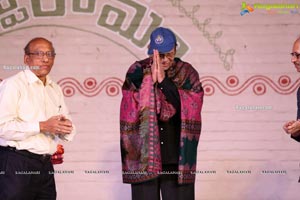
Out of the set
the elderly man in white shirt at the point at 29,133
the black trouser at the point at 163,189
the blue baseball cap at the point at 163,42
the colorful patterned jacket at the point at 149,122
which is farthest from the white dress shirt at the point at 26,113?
the blue baseball cap at the point at 163,42

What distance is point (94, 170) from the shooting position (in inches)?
189

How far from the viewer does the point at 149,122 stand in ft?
11.5

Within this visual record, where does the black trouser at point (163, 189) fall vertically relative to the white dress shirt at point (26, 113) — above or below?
below

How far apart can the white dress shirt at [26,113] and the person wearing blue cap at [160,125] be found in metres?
0.44

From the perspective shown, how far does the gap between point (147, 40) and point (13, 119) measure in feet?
5.91

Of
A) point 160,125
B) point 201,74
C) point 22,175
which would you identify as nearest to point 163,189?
point 160,125

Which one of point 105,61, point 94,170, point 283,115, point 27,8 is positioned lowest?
point 94,170

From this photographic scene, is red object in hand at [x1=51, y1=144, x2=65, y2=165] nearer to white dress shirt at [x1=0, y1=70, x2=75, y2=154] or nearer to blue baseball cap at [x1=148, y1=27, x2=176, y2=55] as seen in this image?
white dress shirt at [x1=0, y1=70, x2=75, y2=154]

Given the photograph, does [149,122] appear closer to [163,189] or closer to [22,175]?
[163,189]

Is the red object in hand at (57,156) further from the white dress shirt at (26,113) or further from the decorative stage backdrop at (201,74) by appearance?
the decorative stage backdrop at (201,74)

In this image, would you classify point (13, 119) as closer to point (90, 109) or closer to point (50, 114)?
point (50, 114)

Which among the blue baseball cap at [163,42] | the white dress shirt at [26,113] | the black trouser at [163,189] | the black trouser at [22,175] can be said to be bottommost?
the black trouser at [163,189]

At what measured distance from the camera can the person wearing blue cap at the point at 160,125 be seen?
3.50 m

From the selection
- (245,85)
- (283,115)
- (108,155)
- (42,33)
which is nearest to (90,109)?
(108,155)
